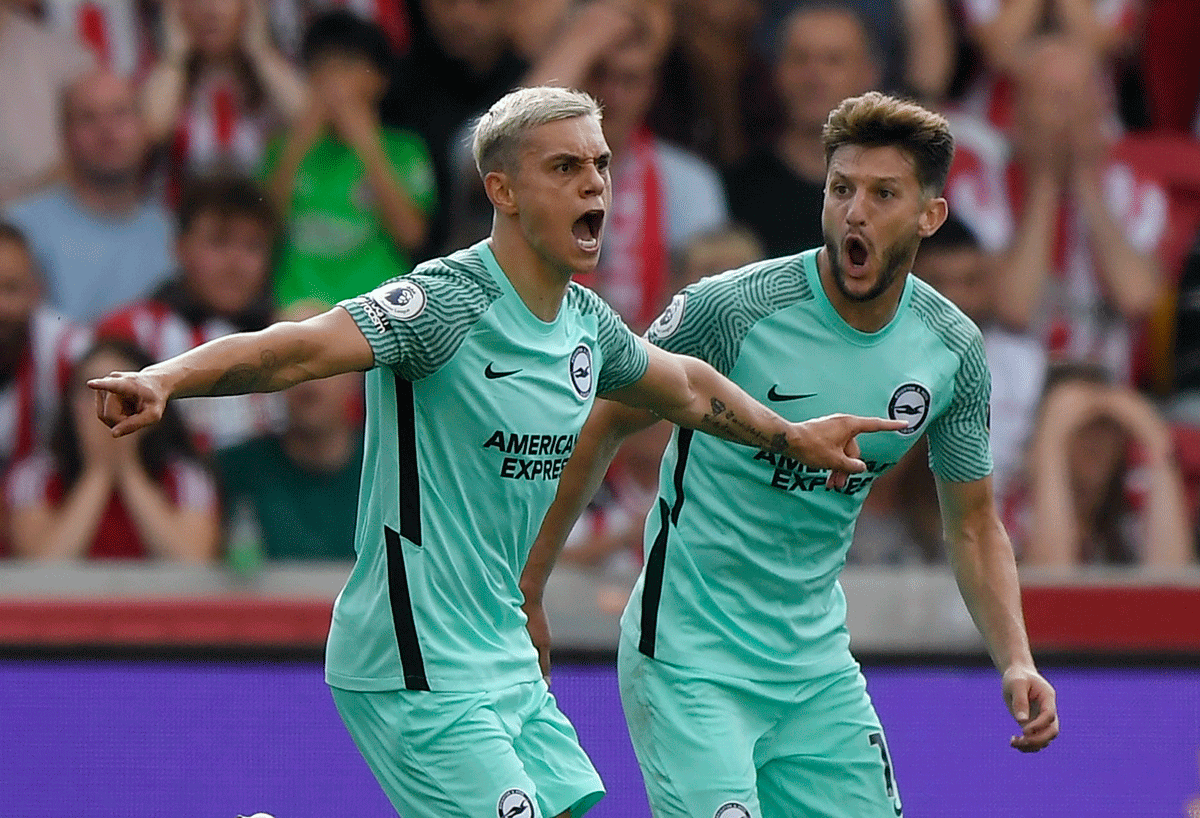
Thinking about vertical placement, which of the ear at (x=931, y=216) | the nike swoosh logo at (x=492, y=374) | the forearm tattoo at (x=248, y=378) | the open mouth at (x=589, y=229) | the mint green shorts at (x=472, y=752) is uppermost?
the open mouth at (x=589, y=229)

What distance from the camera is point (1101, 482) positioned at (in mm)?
8305

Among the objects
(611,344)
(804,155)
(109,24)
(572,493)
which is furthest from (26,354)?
(611,344)

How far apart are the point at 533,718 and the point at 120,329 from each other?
4330mm

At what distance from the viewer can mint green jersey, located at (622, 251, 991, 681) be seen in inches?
184

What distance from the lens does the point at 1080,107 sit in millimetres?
8891

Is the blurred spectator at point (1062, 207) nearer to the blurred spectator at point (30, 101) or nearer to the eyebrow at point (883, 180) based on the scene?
the blurred spectator at point (30, 101)

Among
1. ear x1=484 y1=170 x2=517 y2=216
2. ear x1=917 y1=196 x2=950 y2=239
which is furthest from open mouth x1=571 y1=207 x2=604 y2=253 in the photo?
ear x1=917 y1=196 x2=950 y2=239

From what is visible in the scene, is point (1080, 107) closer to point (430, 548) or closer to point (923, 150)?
point (923, 150)

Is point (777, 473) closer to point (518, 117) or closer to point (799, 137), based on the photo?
point (518, 117)

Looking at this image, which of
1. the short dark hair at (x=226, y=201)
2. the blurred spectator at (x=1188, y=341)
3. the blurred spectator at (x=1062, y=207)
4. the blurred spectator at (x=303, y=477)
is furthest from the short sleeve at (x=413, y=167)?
the blurred spectator at (x=1188, y=341)

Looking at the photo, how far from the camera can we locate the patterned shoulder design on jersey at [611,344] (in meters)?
4.35

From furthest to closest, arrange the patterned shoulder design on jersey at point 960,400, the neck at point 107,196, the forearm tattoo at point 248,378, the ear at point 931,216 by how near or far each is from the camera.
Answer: the neck at point 107,196, the patterned shoulder design on jersey at point 960,400, the ear at point 931,216, the forearm tattoo at point 248,378

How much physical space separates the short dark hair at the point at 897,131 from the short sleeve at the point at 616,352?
75cm

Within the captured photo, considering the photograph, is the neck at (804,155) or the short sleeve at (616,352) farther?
the neck at (804,155)
